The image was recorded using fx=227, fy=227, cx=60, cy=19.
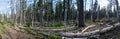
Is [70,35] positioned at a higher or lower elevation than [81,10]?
lower

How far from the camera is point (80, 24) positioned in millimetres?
25703

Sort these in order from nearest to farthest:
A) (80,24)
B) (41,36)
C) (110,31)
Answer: (41,36), (110,31), (80,24)

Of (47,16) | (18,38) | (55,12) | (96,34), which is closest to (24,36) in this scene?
(18,38)

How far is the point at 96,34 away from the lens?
15578mm

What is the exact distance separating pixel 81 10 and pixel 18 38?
14.8m

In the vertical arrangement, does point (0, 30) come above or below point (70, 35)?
above

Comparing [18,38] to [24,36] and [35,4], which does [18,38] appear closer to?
[24,36]

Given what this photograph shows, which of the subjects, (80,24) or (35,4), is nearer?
(80,24)

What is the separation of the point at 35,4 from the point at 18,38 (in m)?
39.3

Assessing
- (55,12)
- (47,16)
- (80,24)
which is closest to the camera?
(80,24)

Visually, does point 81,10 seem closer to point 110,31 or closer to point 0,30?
point 110,31

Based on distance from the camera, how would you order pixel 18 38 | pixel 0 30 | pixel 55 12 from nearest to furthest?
pixel 0 30 → pixel 18 38 → pixel 55 12

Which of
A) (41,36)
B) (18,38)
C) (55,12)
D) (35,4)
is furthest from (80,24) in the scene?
(55,12)

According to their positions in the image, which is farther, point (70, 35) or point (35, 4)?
point (35, 4)
